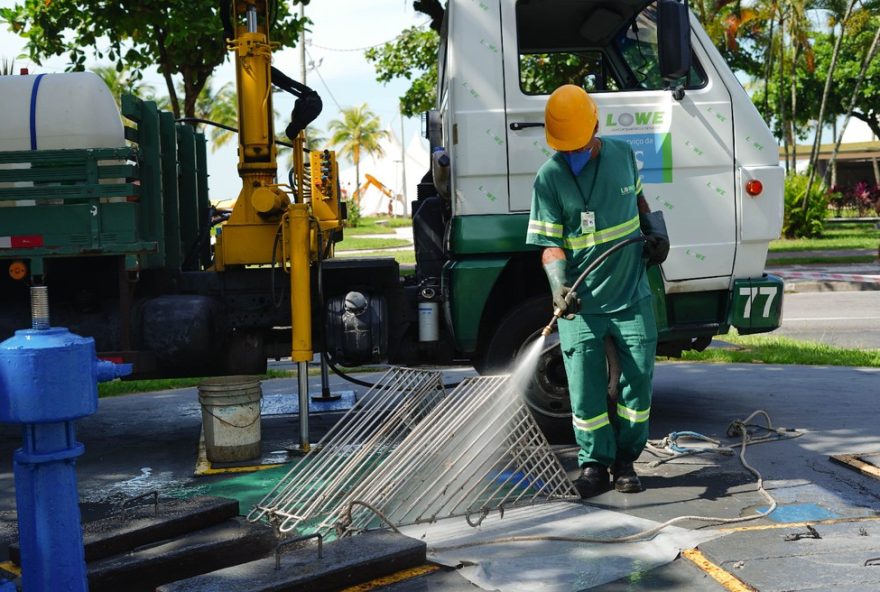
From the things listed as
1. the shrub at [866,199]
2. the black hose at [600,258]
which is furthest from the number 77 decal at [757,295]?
the shrub at [866,199]

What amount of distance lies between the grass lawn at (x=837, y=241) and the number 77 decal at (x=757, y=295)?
14.8 m

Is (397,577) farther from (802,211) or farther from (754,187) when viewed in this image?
(802,211)

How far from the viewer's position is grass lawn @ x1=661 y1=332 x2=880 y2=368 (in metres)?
9.29

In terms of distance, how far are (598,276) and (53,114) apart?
3.15 meters

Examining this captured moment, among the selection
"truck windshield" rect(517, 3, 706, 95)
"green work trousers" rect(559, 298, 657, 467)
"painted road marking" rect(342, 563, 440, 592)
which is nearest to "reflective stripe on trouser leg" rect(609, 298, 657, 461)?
"green work trousers" rect(559, 298, 657, 467)

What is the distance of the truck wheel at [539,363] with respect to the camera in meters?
6.15

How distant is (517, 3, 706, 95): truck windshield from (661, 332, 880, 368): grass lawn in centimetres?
324

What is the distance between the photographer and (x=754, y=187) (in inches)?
242

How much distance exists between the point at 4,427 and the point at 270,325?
8.63 ft

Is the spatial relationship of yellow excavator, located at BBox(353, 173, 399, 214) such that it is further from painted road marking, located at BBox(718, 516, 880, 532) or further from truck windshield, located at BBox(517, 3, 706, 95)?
painted road marking, located at BBox(718, 516, 880, 532)

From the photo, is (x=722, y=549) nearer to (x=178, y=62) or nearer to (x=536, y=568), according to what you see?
(x=536, y=568)

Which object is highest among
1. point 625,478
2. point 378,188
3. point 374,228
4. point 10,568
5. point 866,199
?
point 378,188

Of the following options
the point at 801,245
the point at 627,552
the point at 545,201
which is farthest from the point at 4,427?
the point at 801,245

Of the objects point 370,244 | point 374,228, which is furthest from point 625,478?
point 374,228
